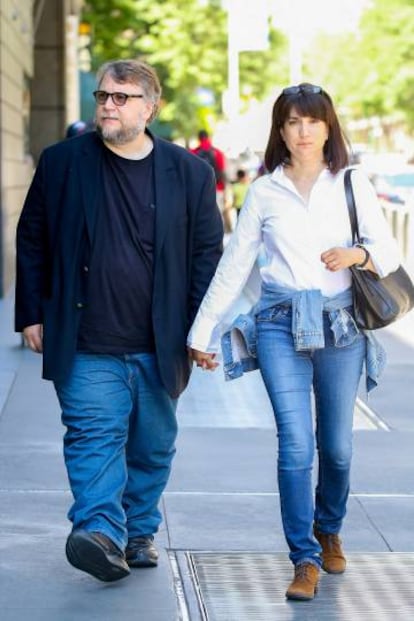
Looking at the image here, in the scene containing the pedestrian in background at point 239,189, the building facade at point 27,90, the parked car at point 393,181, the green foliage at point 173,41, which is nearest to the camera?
the building facade at point 27,90

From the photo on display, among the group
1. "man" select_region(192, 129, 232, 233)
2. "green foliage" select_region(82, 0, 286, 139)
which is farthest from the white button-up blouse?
"green foliage" select_region(82, 0, 286, 139)

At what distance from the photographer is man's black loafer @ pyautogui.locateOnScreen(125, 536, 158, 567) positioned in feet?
18.9

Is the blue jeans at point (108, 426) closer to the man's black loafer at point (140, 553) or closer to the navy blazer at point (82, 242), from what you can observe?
the navy blazer at point (82, 242)

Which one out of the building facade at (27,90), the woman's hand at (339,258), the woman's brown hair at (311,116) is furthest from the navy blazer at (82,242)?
the building facade at (27,90)

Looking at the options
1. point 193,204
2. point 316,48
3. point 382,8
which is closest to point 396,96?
point 382,8

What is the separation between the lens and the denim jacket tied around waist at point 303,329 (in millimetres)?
5289

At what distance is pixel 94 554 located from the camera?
5215mm

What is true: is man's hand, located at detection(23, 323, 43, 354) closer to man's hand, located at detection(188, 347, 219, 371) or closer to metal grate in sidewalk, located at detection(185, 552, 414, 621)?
man's hand, located at detection(188, 347, 219, 371)

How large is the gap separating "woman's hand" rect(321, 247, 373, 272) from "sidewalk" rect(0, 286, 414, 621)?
121 cm

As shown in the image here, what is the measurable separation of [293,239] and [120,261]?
621mm

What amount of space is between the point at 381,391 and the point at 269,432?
1.90m

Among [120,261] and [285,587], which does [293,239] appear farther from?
[285,587]

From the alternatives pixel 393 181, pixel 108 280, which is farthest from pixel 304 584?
pixel 393 181

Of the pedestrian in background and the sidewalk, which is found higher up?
the pedestrian in background
